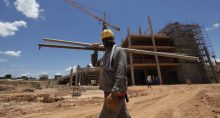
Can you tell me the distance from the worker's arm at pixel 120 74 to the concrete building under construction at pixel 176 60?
33.6 m

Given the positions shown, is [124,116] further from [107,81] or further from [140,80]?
[140,80]

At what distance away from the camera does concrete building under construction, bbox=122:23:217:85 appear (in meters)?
38.0

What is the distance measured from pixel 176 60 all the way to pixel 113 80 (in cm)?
4009

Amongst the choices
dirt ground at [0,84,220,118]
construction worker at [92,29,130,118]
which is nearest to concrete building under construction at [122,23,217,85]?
dirt ground at [0,84,220,118]

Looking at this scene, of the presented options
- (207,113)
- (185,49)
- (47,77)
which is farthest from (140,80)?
(207,113)

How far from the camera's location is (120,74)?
2.49 metres

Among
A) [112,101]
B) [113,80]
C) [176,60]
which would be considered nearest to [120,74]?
[113,80]

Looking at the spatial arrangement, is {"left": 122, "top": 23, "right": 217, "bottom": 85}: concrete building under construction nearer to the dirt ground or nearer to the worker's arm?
the dirt ground

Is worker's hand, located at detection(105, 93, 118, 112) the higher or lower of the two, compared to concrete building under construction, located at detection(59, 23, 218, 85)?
lower

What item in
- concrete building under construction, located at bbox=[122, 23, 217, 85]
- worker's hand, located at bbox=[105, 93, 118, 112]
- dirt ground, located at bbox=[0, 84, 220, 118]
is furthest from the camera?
concrete building under construction, located at bbox=[122, 23, 217, 85]

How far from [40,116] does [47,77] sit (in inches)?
2205

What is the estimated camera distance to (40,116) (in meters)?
6.66

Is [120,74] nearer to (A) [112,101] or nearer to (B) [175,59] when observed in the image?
(A) [112,101]

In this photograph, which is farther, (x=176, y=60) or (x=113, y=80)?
(x=176, y=60)
